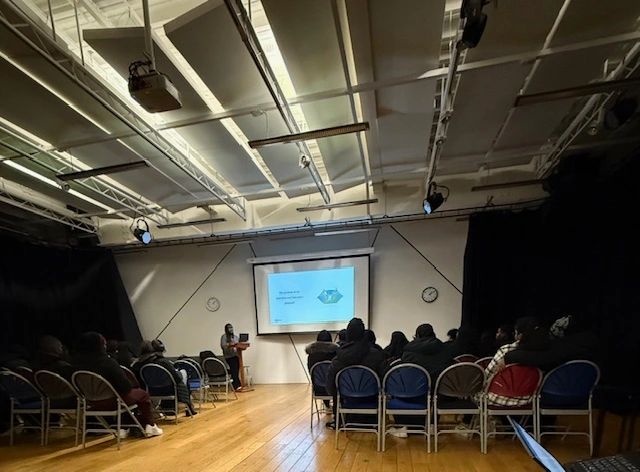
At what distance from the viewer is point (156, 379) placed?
492cm

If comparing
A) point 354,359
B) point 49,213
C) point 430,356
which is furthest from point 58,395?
point 49,213

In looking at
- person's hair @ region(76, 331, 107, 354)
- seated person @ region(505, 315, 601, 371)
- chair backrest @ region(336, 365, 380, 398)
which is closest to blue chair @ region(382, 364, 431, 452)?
chair backrest @ region(336, 365, 380, 398)

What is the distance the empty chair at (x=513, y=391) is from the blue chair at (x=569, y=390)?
7 centimetres

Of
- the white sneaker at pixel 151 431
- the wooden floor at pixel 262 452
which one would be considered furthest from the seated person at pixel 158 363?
the white sneaker at pixel 151 431

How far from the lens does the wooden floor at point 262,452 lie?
3230mm

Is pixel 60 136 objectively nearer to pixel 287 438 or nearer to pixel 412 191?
pixel 287 438

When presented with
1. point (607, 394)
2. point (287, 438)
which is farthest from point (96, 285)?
Result: point (607, 394)

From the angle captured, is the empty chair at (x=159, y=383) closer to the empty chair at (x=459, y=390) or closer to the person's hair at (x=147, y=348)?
the person's hair at (x=147, y=348)

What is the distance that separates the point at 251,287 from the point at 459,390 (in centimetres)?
624

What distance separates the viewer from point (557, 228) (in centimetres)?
601

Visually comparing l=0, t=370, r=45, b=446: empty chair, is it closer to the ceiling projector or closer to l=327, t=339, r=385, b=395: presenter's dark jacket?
l=327, t=339, r=385, b=395: presenter's dark jacket

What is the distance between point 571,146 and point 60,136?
720 centimetres

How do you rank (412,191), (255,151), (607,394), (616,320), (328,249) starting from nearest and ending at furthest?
(607,394) → (616,320) → (255,151) → (412,191) → (328,249)

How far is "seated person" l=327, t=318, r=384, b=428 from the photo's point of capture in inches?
154
